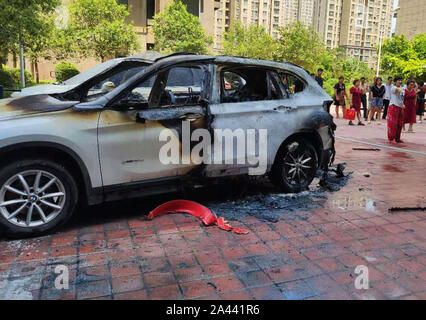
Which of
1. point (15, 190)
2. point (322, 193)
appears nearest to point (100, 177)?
point (15, 190)

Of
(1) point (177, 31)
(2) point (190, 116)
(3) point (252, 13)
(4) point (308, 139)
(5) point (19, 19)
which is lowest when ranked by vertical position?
(4) point (308, 139)

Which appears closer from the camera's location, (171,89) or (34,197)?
(34,197)

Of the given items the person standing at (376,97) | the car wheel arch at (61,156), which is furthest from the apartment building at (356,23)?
the car wheel arch at (61,156)

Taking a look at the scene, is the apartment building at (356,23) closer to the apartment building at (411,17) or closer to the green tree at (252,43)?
the apartment building at (411,17)

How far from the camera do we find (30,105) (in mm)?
4020

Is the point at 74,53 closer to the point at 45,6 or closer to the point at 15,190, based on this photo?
the point at 45,6

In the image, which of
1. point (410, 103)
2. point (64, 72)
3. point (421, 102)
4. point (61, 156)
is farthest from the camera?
point (64, 72)

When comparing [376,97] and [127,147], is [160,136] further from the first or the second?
[376,97]


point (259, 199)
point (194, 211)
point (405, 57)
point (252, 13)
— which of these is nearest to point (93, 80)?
point (194, 211)

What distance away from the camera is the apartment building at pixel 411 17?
79.9 m

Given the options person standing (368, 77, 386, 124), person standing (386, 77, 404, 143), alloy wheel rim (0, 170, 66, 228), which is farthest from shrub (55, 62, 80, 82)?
alloy wheel rim (0, 170, 66, 228)

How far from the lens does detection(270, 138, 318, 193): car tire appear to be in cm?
525

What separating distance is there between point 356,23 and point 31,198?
554ft

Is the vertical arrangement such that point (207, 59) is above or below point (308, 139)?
above
